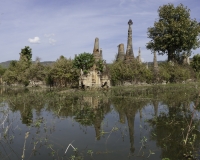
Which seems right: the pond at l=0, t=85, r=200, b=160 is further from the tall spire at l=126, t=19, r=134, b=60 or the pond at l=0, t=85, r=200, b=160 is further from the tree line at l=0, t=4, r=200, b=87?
the tall spire at l=126, t=19, r=134, b=60

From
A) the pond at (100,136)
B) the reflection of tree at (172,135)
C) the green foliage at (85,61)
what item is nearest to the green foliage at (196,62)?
the green foliage at (85,61)

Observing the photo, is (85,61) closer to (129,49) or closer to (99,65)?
(99,65)

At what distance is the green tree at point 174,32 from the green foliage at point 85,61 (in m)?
14.6

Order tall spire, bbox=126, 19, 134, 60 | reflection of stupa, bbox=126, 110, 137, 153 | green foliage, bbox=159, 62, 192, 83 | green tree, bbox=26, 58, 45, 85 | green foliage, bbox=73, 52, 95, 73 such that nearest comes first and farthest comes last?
reflection of stupa, bbox=126, 110, 137, 153
green foliage, bbox=73, 52, 95, 73
green foliage, bbox=159, 62, 192, 83
tall spire, bbox=126, 19, 134, 60
green tree, bbox=26, 58, 45, 85

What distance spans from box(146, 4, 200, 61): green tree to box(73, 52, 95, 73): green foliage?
47.7 ft

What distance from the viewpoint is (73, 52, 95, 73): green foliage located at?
86.1 ft

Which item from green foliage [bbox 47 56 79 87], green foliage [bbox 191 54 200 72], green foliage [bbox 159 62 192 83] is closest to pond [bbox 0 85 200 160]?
green foliage [bbox 47 56 79 87]

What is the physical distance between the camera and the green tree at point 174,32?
35156mm

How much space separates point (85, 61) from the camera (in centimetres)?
2628

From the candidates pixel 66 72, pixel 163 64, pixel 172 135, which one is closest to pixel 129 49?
pixel 163 64

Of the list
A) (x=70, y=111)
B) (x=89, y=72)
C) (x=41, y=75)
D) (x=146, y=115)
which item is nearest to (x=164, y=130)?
(x=146, y=115)

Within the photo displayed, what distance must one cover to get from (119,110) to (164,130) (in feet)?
15.3

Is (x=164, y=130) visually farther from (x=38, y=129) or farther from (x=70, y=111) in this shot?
(x=70, y=111)

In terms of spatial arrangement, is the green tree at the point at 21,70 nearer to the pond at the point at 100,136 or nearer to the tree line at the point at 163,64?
the tree line at the point at 163,64
